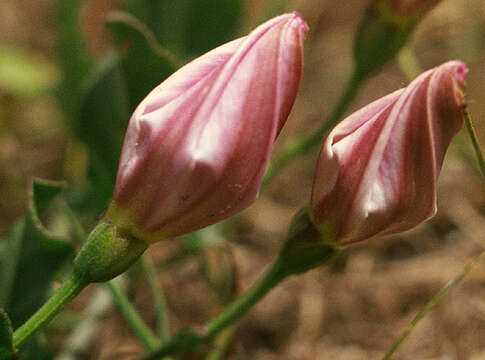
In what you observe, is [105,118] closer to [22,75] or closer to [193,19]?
[193,19]

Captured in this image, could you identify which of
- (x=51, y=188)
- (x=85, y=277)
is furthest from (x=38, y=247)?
(x=85, y=277)

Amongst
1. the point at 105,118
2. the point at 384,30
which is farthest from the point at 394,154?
the point at 105,118

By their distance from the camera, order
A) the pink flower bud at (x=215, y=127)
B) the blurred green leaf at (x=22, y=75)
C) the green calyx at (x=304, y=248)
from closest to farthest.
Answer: the pink flower bud at (x=215, y=127) → the green calyx at (x=304, y=248) → the blurred green leaf at (x=22, y=75)

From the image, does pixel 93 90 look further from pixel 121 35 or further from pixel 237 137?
pixel 237 137

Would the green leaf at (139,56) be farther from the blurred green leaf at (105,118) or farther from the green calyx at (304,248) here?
the green calyx at (304,248)

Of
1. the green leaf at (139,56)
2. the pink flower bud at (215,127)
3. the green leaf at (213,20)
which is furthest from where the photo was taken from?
the green leaf at (213,20)

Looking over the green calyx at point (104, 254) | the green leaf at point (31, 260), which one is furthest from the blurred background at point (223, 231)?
the green calyx at point (104, 254)

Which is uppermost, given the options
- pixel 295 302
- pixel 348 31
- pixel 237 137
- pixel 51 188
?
pixel 237 137
